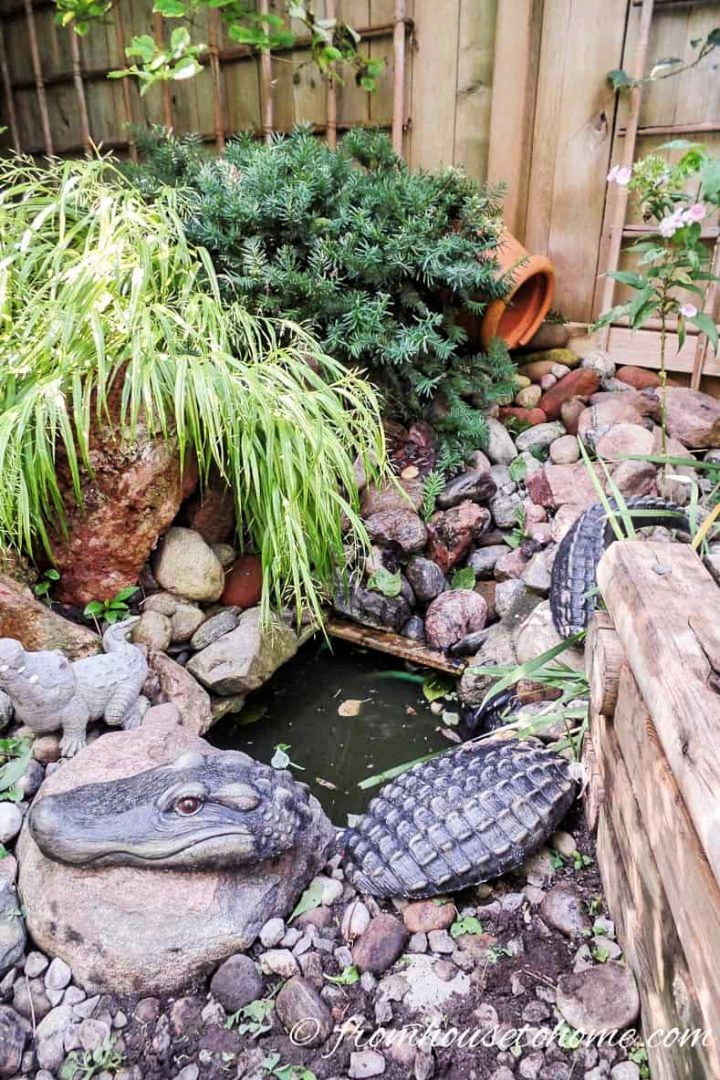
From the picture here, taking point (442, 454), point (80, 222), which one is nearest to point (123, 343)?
point (80, 222)

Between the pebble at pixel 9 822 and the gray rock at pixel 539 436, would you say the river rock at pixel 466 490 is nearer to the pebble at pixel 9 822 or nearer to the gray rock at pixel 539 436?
the gray rock at pixel 539 436

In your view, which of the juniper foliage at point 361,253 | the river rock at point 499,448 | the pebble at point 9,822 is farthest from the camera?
the river rock at point 499,448

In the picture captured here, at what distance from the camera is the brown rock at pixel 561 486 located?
8.11 feet

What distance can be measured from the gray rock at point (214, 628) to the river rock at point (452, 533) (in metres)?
0.71

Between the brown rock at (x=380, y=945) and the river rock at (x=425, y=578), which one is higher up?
the river rock at (x=425, y=578)

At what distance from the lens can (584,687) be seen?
1.58 metres

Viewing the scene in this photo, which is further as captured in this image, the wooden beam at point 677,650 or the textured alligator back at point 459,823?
the textured alligator back at point 459,823

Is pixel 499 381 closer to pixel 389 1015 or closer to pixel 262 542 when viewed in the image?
pixel 262 542

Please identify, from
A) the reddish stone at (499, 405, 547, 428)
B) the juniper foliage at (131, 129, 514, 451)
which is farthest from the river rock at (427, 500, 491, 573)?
the reddish stone at (499, 405, 547, 428)

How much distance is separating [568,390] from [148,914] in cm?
236

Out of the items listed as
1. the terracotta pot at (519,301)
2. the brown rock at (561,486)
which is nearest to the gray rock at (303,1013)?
the brown rock at (561,486)

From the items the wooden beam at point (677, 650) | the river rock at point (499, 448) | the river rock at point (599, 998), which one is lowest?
the river rock at point (599, 998)

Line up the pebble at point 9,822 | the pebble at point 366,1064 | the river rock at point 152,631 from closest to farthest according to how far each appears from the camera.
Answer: the pebble at point 366,1064
the pebble at point 9,822
the river rock at point 152,631

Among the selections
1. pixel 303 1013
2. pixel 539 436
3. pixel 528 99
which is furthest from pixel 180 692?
pixel 528 99
